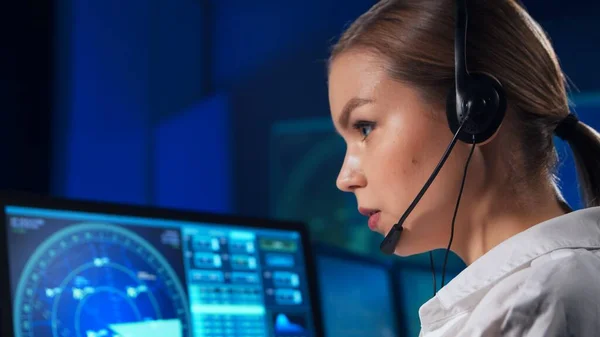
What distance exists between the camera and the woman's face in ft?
2.83

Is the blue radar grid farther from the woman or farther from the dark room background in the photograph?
the dark room background

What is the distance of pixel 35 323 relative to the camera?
3.12ft

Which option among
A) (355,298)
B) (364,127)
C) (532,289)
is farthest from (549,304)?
(355,298)

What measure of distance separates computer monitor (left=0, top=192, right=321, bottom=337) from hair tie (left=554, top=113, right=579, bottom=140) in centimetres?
48

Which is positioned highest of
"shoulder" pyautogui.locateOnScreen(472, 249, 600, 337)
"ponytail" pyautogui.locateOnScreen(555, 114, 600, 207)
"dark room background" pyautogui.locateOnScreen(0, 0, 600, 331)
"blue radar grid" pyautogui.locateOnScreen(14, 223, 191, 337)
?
"dark room background" pyautogui.locateOnScreen(0, 0, 600, 331)

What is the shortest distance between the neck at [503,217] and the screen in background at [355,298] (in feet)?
2.19

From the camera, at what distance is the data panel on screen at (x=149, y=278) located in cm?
97

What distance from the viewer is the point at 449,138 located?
0.86 metres

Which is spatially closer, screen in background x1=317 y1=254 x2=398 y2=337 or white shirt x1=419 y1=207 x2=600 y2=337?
white shirt x1=419 y1=207 x2=600 y2=337

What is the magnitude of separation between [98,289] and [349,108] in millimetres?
388

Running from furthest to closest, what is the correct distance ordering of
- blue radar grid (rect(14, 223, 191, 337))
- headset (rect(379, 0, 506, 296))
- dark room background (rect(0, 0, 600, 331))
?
1. dark room background (rect(0, 0, 600, 331))
2. blue radar grid (rect(14, 223, 191, 337))
3. headset (rect(379, 0, 506, 296))

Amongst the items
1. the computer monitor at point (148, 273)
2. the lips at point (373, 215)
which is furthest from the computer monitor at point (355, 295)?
the lips at point (373, 215)

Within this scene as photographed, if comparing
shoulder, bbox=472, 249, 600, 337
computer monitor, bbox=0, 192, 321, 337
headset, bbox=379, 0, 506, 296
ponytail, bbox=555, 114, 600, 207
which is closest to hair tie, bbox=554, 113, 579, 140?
ponytail, bbox=555, 114, 600, 207

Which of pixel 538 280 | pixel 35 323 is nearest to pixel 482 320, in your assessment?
pixel 538 280
